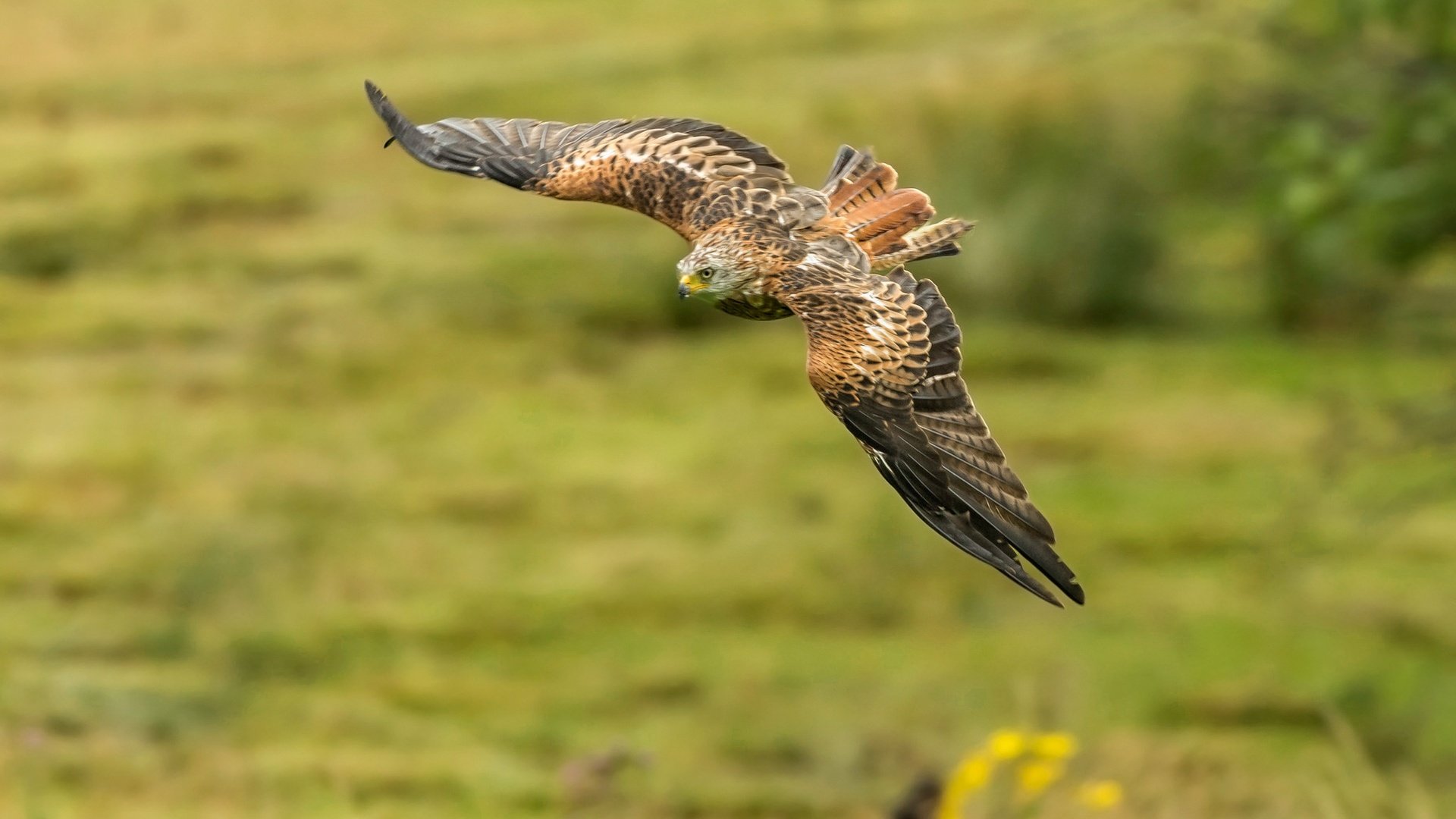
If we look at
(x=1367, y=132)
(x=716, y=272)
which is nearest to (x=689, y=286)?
(x=716, y=272)

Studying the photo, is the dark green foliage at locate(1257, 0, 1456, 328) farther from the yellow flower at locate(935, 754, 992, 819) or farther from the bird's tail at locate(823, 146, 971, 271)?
the bird's tail at locate(823, 146, 971, 271)

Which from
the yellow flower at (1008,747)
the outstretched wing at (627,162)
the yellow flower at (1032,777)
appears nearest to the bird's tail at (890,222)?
the outstretched wing at (627,162)

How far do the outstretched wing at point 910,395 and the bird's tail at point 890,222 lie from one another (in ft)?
0.16

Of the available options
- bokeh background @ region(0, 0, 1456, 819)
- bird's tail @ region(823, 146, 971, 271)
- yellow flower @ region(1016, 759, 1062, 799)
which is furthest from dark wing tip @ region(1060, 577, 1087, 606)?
bokeh background @ region(0, 0, 1456, 819)

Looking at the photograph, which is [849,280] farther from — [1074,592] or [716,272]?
[1074,592]

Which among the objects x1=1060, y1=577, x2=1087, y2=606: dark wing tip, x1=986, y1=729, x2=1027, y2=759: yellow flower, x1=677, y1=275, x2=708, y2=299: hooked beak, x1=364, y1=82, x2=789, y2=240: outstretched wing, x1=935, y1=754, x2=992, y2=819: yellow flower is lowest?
x1=935, y1=754, x2=992, y2=819: yellow flower

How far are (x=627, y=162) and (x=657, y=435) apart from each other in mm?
11002

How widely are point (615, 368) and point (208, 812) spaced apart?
564cm

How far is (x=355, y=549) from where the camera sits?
13.5m

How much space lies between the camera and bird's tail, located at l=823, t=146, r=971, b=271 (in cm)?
378

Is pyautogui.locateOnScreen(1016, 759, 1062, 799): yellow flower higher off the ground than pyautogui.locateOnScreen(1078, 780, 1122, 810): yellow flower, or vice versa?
pyautogui.locateOnScreen(1016, 759, 1062, 799): yellow flower

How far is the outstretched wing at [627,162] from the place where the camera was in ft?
12.9

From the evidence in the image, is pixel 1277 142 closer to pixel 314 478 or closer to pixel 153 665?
pixel 153 665

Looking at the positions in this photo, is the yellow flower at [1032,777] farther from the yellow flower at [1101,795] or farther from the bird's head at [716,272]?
the bird's head at [716,272]
